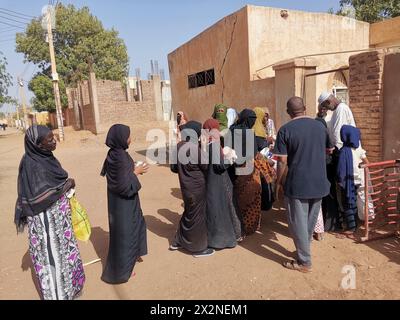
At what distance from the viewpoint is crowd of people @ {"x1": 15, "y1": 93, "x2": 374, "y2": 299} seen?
2957mm

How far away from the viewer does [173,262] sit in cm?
384

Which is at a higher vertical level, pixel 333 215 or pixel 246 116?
pixel 246 116

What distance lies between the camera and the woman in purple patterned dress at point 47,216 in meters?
2.83

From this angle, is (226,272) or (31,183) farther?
(226,272)

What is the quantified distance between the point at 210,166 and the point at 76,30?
97.1 feet

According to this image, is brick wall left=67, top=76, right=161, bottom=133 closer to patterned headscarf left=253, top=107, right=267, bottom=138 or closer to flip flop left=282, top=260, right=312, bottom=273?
patterned headscarf left=253, top=107, right=267, bottom=138

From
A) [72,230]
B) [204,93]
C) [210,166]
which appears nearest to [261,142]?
[210,166]

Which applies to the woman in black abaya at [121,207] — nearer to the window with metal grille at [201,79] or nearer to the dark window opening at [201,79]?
the window with metal grille at [201,79]

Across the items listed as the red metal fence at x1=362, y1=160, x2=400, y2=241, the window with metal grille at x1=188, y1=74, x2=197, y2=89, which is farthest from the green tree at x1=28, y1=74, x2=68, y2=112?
the red metal fence at x1=362, y1=160, x2=400, y2=241

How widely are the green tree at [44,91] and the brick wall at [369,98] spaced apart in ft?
91.1

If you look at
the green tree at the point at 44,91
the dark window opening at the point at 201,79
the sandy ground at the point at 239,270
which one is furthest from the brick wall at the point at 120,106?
the sandy ground at the point at 239,270

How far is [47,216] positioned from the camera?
9.65ft

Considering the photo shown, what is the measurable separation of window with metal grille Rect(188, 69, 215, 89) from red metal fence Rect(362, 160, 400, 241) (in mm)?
5805

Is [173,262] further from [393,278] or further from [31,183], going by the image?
[393,278]
